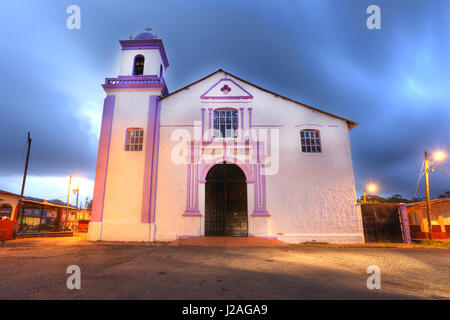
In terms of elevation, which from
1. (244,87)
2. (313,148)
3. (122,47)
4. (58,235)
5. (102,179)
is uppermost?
(122,47)

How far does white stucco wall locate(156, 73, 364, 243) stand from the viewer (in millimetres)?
11406

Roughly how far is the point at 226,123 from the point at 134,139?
17.1ft

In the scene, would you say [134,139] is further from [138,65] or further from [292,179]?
[292,179]

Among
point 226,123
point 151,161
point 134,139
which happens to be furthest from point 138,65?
point 226,123

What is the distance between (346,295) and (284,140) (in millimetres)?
9535

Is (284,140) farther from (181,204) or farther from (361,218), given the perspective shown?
(181,204)

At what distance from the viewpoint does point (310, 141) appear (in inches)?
492

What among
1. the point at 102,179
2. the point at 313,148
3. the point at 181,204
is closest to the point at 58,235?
the point at 102,179

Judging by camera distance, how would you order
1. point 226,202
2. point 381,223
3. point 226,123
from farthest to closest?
point 226,123, point 226,202, point 381,223

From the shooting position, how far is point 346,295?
3.52 m

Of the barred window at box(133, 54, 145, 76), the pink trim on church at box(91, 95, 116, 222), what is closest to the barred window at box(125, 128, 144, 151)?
the pink trim on church at box(91, 95, 116, 222)

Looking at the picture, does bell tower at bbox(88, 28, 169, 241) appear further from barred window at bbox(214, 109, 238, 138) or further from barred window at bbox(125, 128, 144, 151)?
barred window at bbox(214, 109, 238, 138)

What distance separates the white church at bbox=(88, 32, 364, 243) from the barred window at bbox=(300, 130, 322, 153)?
0.05 m

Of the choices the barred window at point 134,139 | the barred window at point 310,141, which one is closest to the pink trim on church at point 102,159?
the barred window at point 134,139
